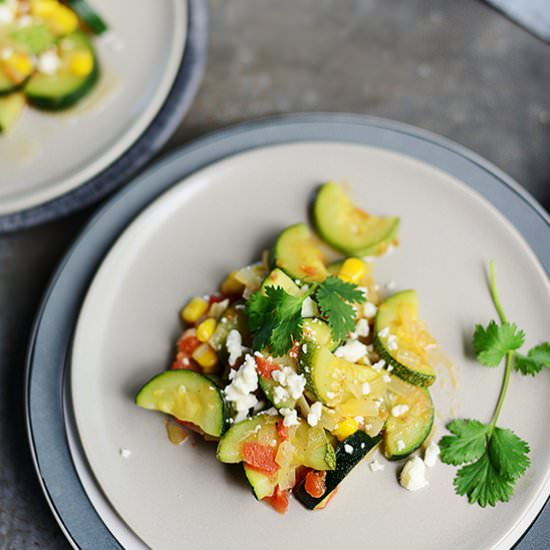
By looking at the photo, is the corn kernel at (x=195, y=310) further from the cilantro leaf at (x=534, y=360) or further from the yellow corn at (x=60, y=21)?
the yellow corn at (x=60, y=21)

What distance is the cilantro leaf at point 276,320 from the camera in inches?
105

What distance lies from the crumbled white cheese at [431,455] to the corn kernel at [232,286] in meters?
0.92

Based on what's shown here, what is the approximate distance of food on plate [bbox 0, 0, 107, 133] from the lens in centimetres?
343

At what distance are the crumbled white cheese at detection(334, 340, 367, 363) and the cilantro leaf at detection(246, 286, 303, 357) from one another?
0.18 meters

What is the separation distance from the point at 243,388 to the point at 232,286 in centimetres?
50

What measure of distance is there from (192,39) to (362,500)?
84.4 inches

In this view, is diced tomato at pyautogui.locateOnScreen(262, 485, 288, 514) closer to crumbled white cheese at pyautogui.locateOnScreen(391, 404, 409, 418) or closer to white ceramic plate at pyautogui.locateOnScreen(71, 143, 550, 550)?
white ceramic plate at pyautogui.locateOnScreen(71, 143, 550, 550)

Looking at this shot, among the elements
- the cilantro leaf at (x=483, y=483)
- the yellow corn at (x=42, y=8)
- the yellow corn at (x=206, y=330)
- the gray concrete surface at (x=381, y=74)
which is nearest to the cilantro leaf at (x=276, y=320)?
the yellow corn at (x=206, y=330)

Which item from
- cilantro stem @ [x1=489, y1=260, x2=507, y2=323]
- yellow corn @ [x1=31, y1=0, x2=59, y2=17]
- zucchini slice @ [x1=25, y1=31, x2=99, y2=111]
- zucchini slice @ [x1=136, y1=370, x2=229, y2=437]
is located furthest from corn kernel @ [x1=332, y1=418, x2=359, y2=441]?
yellow corn @ [x1=31, y1=0, x2=59, y2=17]

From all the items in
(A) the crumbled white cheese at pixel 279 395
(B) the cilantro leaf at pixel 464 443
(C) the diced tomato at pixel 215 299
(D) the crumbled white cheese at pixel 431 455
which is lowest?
(C) the diced tomato at pixel 215 299

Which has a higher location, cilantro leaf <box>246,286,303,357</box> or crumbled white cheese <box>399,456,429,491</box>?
cilantro leaf <box>246,286,303,357</box>

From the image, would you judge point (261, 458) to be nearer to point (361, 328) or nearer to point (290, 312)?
point (290, 312)

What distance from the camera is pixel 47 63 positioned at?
346 centimetres

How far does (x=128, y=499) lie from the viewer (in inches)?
110
